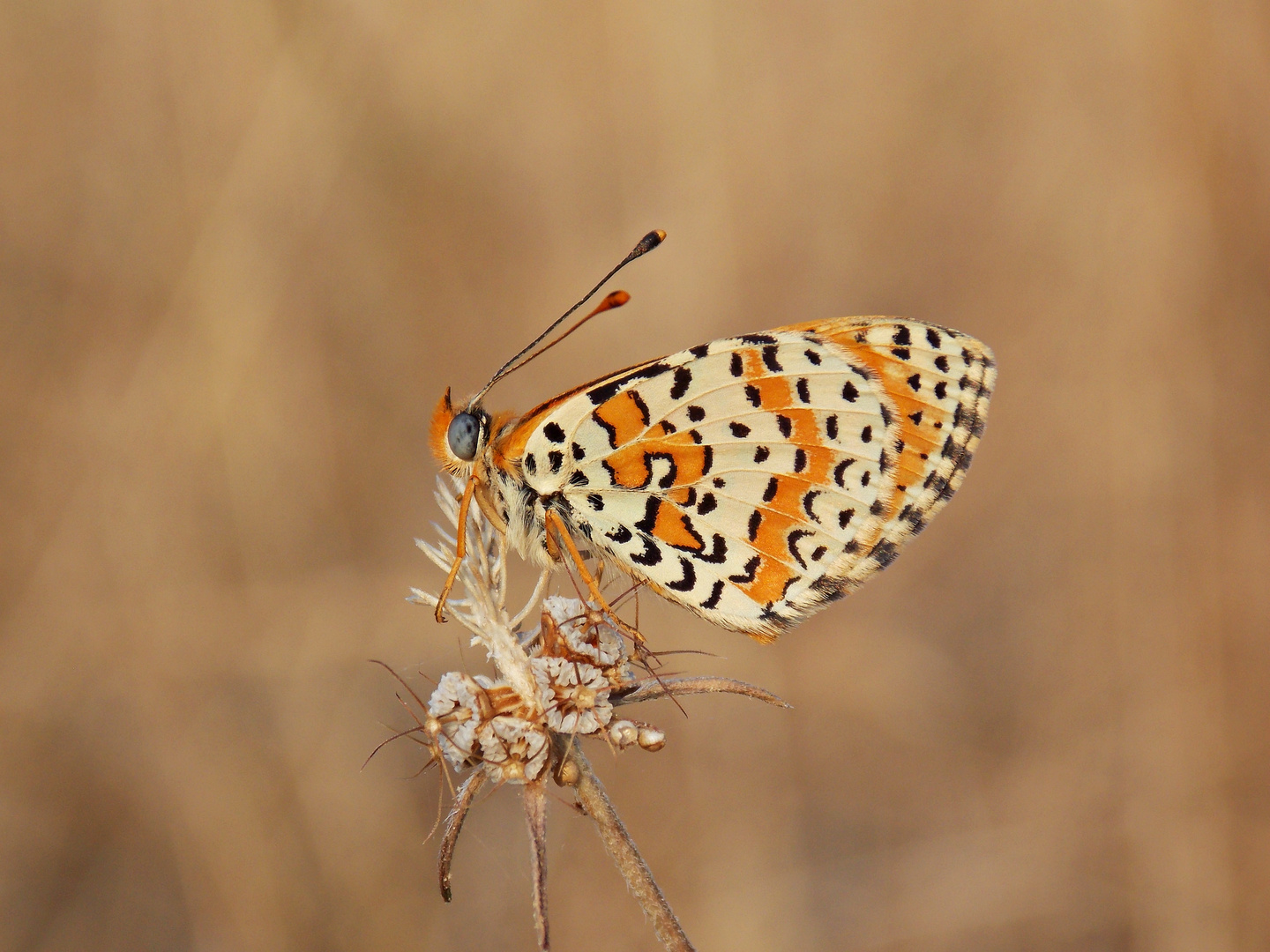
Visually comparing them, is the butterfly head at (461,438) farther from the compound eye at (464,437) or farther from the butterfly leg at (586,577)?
the butterfly leg at (586,577)

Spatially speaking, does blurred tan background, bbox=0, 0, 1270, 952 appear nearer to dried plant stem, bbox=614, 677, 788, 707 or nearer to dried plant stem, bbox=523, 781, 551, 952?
dried plant stem, bbox=614, 677, 788, 707

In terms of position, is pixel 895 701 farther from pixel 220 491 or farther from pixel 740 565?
pixel 220 491

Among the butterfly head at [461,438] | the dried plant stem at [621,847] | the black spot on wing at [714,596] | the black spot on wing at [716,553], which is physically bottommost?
the dried plant stem at [621,847]

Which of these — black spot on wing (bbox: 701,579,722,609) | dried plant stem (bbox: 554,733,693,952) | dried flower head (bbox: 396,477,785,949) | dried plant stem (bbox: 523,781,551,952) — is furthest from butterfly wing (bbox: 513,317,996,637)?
dried plant stem (bbox: 523,781,551,952)

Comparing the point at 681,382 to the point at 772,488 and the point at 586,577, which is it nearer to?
the point at 772,488

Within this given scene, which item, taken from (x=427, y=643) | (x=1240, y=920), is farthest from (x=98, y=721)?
(x=1240, y=920)

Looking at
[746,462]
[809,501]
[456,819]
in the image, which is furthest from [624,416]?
[456,819]

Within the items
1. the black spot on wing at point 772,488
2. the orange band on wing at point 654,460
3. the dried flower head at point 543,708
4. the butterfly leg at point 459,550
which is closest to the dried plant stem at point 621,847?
the dried flower head at point 543,708
